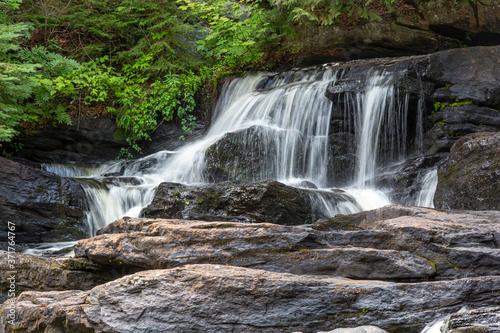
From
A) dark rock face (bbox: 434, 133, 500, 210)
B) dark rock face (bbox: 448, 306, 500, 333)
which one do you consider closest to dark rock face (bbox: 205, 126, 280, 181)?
dark rock face (bbox: 434, 133, 500, 210)

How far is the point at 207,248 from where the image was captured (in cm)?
331

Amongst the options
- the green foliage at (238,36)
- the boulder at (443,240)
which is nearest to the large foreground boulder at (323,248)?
the boulder at (443,240)

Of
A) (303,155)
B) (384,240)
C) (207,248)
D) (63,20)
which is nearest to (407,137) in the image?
(303,155)

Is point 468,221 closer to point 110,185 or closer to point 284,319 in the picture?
point 284,319

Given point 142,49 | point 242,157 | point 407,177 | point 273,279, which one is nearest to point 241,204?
point 242,157

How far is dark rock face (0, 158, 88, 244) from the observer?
7.21 m

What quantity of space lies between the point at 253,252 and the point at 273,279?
507 mm

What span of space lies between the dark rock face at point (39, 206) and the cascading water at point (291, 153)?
0.89ft

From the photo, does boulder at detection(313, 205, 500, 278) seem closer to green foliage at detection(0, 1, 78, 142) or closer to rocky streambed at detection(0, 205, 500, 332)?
rocky streambed at detection(0, 205, 500, 332)

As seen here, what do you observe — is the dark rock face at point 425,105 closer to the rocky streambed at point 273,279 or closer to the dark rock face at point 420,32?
the dark rock face at point 420,32

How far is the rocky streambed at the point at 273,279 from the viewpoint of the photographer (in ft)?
8.64

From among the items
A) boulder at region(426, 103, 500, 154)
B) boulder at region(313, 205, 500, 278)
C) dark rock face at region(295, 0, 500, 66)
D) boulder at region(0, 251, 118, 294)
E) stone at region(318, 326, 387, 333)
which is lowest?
stone at region(318, 326, 387, 333)

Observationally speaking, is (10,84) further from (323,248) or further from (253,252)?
(323,248)

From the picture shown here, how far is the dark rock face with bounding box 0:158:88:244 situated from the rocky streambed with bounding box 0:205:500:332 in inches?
143
